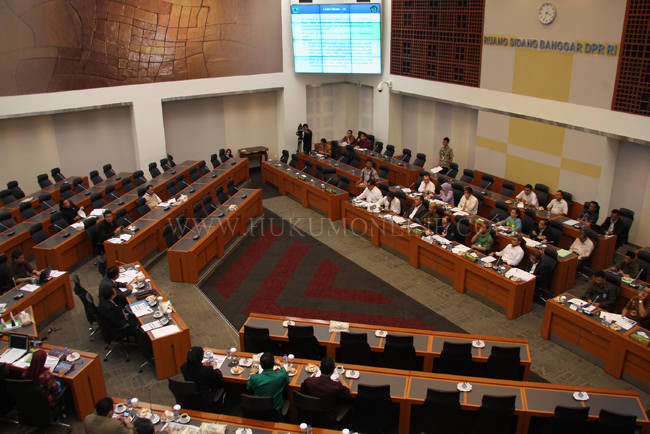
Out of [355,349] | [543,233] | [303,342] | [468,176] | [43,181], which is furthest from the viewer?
[468,176]

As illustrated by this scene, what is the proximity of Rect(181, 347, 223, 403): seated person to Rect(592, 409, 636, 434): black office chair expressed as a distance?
448 cm

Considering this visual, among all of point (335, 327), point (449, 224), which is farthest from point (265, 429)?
point (449, 224)

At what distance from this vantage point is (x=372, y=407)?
5.99m

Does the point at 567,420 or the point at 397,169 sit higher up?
the point at 397,169

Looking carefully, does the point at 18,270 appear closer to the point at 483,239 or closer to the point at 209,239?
the point at 209,239

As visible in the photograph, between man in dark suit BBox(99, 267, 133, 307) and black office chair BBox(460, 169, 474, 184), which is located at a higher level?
black office chair BBox(460, 169, 474, 184)

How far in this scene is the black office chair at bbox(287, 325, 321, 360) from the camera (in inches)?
281

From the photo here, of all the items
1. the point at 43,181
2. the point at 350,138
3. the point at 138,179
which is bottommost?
the point at 138,179

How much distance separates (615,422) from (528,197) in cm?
743

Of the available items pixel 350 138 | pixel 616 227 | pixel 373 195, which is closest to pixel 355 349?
pixel 373 195

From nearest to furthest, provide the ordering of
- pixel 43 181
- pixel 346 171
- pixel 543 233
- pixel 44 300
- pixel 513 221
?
pixel 44 300
pixel 543 233
pixel 513 221
pixel 43 181
pixel 346 171

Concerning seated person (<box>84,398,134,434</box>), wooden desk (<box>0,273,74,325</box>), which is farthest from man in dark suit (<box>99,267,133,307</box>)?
seated person (<box>84,398,134,434</box>)

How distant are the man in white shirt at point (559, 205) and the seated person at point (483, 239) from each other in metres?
2.33

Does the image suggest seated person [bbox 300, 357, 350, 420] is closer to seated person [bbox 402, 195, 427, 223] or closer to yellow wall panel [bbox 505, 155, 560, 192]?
seated person [bbox 402, 195, 427, 223]
